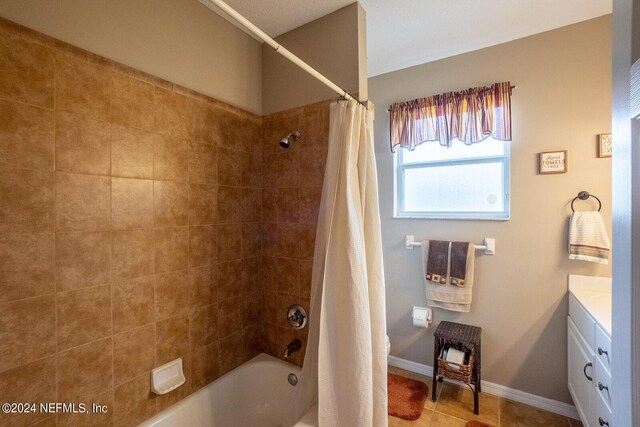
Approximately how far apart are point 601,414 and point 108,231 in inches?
95.2

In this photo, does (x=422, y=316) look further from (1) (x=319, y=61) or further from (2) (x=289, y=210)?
(1) (x=319, y=61)

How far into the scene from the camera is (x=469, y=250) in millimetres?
1996

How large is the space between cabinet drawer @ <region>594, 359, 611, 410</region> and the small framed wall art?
116 centimetres

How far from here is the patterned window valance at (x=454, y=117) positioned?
1.91m

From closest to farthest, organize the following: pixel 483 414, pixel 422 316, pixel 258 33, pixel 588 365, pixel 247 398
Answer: pixel 258 33, pixel 588 365, pixel 247 398, pixel 483 414, pixel 422 316

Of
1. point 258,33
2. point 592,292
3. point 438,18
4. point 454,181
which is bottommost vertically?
point 592,292

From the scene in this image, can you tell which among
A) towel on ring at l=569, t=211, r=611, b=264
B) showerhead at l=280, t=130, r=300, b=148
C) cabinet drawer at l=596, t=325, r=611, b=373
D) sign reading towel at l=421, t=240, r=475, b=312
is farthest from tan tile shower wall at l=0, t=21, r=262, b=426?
towel on ring at l=569, t=211, r=611, b=264

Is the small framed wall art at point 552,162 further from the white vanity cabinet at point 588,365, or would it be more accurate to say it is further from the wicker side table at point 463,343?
the wicker side table at point 463,343

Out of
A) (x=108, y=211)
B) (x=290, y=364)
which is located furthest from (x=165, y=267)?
(x=290, y=364)

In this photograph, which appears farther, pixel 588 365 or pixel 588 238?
pixel 588 238

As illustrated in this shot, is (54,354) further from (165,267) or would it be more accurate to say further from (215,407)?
(215,407)

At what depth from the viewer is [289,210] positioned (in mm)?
1692

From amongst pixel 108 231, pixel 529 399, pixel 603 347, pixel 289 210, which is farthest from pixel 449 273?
pixel 108 231

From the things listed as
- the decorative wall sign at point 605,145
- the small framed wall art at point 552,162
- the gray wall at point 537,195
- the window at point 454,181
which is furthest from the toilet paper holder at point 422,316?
the decorative wall sign at point 605,145
